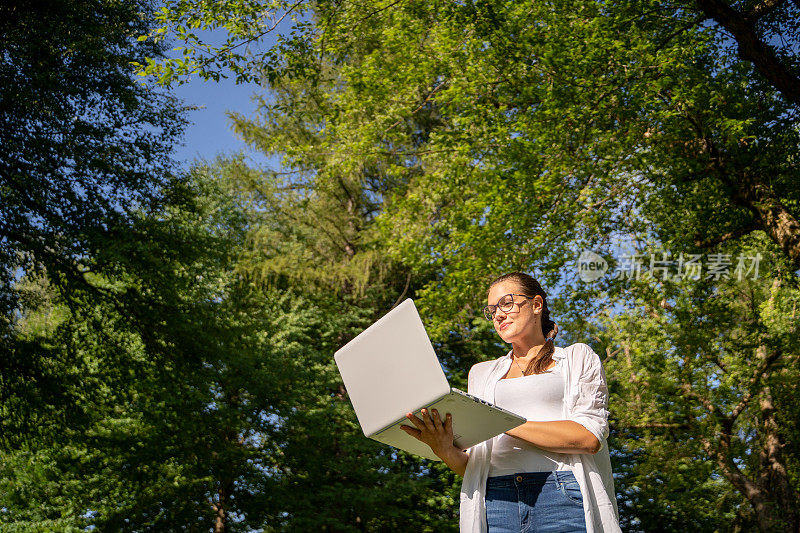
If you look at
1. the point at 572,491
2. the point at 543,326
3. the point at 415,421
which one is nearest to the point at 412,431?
the point at 415,421

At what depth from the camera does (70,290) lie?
9.81 m

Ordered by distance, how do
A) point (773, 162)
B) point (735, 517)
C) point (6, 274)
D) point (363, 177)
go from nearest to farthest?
point (773, 162), point (6, 274), point (735, 517), point (363, 177)

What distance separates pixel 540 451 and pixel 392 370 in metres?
0.53

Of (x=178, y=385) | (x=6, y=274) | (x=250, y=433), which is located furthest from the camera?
(x=250, y=433)

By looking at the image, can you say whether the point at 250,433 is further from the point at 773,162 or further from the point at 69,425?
the point at 773,162

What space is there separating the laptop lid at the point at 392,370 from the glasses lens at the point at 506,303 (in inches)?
19.2

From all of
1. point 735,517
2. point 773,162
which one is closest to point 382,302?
point 735,517

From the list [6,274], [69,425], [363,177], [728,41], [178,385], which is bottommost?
[69,425]

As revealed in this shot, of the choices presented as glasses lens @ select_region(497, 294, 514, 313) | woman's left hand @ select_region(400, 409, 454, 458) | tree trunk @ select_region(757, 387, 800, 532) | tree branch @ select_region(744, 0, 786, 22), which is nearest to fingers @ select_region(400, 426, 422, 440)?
woman's left hand @ select_region(400, 409, 454, 458)

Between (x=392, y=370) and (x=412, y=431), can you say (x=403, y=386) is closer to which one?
(x=392, y=370)

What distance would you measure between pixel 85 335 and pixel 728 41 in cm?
1003

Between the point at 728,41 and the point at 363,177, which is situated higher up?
the point at 363,177

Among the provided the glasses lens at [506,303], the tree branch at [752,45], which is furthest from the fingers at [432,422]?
the tree branch at [752,45]

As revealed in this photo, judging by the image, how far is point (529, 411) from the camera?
2145 mm
